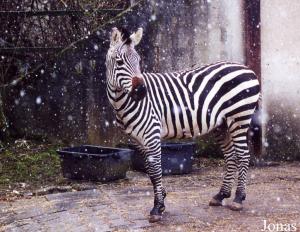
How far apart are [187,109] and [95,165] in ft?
6.37

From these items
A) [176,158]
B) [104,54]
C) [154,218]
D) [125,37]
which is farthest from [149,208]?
[104,54]

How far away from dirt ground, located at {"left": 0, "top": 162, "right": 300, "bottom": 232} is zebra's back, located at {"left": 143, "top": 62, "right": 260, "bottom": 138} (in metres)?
0.85

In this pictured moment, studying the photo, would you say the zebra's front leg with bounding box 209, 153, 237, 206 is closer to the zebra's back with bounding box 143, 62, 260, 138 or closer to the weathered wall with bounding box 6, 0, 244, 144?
the zebra's back with bounding box 143, 62, 260, 138

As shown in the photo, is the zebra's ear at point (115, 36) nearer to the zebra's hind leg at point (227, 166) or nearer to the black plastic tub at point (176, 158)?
the zebra's hind leg at point (227, 166)

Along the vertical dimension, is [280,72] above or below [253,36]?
below

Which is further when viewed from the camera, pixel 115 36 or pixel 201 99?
pixel 201 99

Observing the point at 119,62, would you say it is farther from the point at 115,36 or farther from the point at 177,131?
the point at 177,131

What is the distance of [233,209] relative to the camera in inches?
245

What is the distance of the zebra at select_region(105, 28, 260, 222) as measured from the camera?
599 centimetres

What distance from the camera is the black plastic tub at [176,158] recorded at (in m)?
8.24

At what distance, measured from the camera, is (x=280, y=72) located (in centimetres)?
874

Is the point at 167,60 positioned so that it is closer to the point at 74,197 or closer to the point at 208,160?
the point at 208,160

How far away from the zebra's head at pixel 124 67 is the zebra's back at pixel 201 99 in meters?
0.39

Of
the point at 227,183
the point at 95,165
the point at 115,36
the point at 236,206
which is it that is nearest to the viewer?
the point at 115,36
